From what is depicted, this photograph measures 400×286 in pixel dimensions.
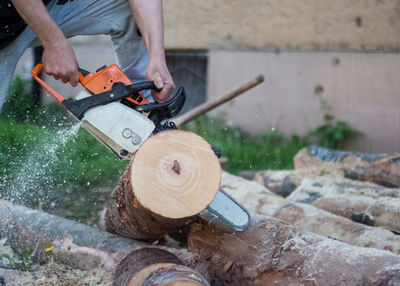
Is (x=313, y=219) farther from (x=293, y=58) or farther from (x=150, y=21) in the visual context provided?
(x=293, y=58)

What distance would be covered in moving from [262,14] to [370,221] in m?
3.80

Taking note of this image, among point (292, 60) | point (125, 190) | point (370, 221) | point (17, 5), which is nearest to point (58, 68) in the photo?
point (17, 5)

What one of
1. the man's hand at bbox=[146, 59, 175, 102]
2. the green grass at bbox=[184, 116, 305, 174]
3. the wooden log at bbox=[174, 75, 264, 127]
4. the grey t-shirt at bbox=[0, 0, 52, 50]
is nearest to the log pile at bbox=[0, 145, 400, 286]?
the man's hand at bbox=[146, 59, 175, 102]

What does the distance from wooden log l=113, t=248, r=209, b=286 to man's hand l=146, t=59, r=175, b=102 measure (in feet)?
2.37

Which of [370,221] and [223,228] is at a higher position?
[223,228]

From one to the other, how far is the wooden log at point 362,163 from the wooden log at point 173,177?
7.22 feet

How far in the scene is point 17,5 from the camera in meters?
2.10

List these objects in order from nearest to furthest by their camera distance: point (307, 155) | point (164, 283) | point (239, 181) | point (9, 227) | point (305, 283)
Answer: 1. point (164, 283)
2. point (305, 283)
3. point (9, 227)
4. point (239, 181)
5. point (307, 155)

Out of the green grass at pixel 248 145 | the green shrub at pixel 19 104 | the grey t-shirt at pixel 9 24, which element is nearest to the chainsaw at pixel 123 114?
the grey t-shirt at pixel 9 24

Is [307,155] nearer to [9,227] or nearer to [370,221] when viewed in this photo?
[370,221]

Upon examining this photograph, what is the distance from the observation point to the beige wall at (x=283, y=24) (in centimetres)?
532

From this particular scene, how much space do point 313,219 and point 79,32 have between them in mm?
1782

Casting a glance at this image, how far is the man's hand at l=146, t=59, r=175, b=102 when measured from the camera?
218 cm

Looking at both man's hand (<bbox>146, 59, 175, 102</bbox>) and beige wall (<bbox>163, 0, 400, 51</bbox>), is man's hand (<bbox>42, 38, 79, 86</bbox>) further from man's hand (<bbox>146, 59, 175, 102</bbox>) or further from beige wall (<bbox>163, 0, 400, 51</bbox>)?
beige wall (<bbox>163, 0, 400, 51</bbox>)
